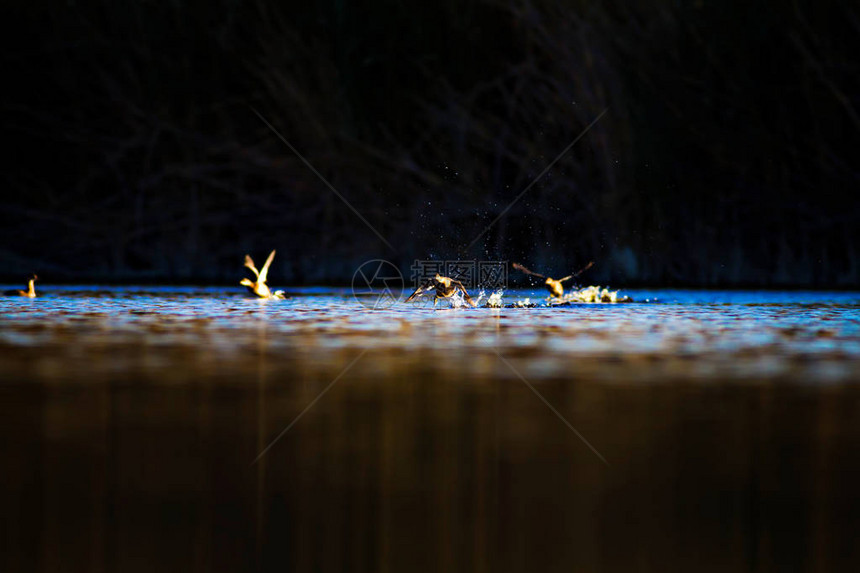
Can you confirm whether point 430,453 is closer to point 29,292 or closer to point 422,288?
point 422,288

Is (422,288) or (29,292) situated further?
(29,292)

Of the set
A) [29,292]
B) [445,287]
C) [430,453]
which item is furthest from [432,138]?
[430,453]

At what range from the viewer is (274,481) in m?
5.23

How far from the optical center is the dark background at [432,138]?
2458 centimetres

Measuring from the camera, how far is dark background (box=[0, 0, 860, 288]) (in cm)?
2458

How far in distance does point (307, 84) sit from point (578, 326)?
13.6 metres

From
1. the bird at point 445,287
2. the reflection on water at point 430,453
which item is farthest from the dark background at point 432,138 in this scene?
the reflection on water at point 430,453

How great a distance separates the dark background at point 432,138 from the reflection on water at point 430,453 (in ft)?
41.9

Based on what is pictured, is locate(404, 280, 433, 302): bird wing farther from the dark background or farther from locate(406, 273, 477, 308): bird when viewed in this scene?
the dark background

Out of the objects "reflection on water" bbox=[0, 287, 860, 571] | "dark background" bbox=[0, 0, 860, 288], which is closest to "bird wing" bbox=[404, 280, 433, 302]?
"dark background" bbox=[0, 0, 860, 288]

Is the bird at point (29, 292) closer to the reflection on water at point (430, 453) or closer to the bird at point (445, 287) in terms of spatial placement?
the bird at point (445, 287)

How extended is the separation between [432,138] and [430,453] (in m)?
20.7

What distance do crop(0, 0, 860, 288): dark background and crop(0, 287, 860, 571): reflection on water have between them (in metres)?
12.8

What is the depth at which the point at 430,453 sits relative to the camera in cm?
592
